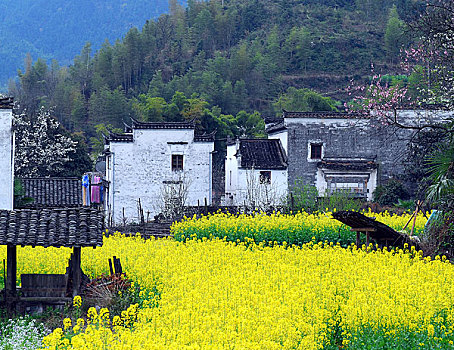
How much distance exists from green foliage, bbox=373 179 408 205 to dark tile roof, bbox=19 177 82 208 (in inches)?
541

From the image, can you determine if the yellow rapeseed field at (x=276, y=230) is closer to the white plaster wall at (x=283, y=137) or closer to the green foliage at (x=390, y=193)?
the green foliage at (x=390, y=193)

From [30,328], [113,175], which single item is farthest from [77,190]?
[30,328]

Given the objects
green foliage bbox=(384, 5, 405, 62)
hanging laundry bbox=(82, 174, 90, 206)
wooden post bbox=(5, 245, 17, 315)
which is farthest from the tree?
green foliage bbox=(384, 5, 405, 62)

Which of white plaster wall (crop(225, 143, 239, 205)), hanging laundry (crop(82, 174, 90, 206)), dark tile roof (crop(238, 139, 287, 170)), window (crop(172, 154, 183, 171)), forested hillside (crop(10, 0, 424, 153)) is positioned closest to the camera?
Result: dark tile roof (crop(238, 139, 287, 170))

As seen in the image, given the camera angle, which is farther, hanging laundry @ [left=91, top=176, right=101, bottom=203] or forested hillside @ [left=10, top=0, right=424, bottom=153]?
forested hillside @ [left=10, top=0, right=424, bottom=153]

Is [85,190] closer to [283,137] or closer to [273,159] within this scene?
[273,159]

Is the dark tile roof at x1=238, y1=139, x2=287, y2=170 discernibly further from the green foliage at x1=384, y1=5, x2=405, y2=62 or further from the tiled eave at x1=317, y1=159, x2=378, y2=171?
the green foliage at x1=384, y1=5, x2=405, y2=62

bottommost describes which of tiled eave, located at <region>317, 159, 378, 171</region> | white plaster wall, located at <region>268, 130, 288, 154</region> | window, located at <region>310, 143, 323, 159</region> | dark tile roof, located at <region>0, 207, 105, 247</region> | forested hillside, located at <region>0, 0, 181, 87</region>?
dark tile roof, located at <region>0, 207, 105, 247</region>

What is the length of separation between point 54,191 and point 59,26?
162m

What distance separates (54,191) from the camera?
99.8 ft

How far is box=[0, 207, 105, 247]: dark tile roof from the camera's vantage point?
36.0ft

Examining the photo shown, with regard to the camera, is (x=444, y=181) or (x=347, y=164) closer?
(x=444, y=181)

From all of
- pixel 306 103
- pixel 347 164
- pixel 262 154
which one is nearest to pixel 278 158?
pixel 262 154

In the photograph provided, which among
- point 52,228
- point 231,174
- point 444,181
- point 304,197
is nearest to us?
point 52,228
